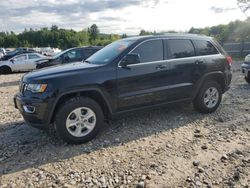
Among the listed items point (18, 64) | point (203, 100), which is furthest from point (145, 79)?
point (18, 64)

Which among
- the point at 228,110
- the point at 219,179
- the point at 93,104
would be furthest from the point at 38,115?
the point at 228,110

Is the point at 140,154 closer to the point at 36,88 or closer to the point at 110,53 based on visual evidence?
the point at 36,88

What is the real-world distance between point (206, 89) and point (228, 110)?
88cm

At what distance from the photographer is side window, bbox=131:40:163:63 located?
5.20 m

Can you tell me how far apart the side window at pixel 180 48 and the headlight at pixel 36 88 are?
102 inches

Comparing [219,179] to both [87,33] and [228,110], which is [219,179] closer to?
[228,110]

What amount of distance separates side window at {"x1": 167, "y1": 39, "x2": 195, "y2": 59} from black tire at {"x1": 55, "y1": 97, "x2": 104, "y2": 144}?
1.95 m

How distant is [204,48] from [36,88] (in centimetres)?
370

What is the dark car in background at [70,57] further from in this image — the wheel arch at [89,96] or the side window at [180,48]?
the wheel arch at [89,96]

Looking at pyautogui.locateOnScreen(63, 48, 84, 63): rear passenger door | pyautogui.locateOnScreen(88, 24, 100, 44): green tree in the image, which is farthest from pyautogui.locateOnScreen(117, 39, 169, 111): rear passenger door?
pyautogui.locateOnScreen(88, 24, 100, 44): green tree

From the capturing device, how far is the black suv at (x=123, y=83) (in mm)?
4418

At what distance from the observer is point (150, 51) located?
532 cm

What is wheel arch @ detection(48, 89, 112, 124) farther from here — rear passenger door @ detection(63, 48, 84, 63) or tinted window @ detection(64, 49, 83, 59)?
tinted window @ detection(64, 49, 83, 59)

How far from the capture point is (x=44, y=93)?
4.33m
